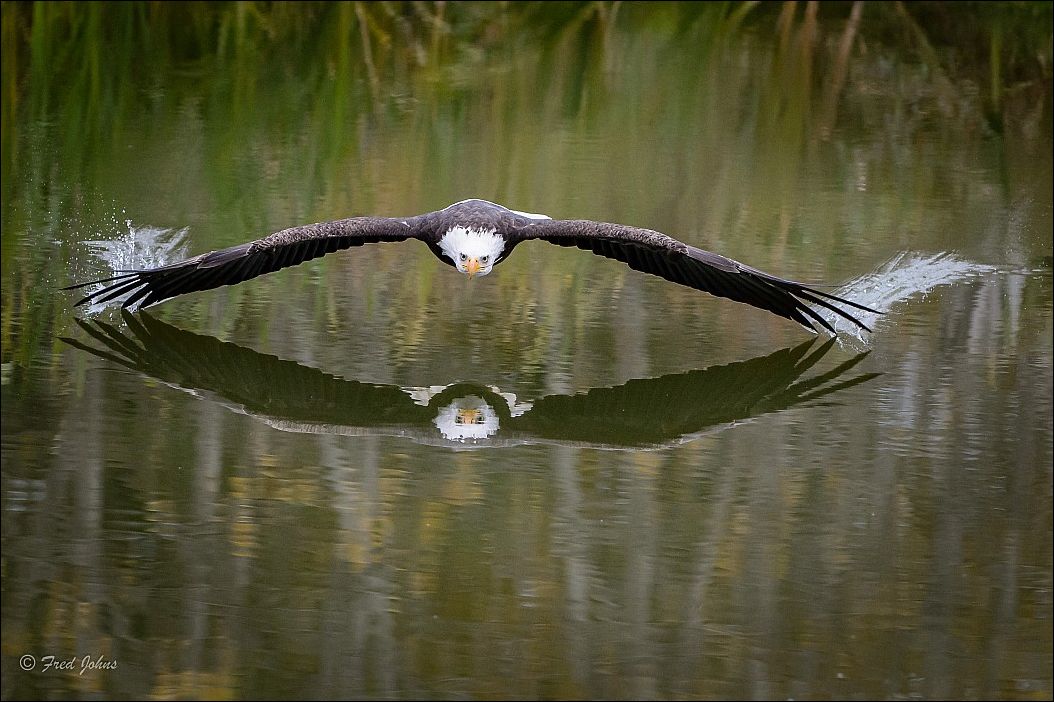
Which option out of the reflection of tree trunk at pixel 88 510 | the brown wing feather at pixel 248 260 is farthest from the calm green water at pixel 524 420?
the brown wing feather at pixel 248 260

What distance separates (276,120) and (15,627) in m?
5.83

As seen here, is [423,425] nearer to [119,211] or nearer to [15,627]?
[15,627]

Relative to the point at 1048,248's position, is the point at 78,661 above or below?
below

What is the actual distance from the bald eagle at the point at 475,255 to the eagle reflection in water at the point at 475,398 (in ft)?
0.88

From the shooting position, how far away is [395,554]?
4633mm

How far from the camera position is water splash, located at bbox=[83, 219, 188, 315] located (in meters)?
7.08

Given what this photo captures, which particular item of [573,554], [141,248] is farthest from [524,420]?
[141,248]

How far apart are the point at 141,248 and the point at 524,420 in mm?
2574

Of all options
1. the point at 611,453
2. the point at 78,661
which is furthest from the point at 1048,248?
the point at 78,661

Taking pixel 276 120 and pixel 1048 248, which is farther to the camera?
pixel 276 120

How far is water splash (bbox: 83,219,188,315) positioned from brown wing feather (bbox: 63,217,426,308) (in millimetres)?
315

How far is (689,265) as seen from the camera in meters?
6.48

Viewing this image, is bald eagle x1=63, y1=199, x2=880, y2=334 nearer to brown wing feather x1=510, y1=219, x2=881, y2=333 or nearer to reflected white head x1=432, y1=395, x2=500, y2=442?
brown wing feather x1=510, y1=219, x2=881, y2=333

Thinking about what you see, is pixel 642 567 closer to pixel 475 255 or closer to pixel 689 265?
pixel 689 265
